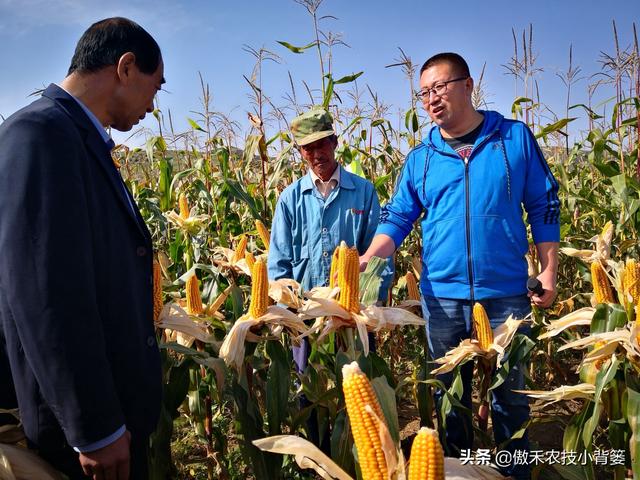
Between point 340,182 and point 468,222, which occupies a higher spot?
point 340,182

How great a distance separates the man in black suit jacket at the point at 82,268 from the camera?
148 centimetres

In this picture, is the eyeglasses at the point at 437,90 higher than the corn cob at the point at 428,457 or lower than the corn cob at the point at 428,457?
higher

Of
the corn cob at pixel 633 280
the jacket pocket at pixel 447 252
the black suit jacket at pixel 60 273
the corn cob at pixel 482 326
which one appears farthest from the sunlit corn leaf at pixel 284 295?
the corn cob at pixel 633 280

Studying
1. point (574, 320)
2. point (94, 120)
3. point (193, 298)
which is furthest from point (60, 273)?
point (574, 320)

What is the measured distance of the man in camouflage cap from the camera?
11.8 feet

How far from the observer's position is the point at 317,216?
3.63 m

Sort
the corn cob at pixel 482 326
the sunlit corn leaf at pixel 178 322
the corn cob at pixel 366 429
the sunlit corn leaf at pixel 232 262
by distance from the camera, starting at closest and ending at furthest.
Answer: the corn cob at pixel 366 429 → the sunlit corn leaf at pixel 178 322 → the corn cob at pixel 482 326 → the sunlit corn leaf at pixel 232 262

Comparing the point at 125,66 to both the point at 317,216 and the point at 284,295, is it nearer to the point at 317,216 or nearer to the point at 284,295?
the point at 284,295

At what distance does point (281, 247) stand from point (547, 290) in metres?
1.75

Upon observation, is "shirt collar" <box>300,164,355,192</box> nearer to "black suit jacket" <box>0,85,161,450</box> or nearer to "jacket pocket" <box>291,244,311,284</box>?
"jacket pocket" <box>291,244,311,284</box>

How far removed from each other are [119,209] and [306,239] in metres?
1.97

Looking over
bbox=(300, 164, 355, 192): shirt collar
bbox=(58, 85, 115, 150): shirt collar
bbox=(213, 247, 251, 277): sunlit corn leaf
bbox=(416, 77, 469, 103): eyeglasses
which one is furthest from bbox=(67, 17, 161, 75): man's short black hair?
bbox=(213, 247, 251, 277): sunlit corn leaf

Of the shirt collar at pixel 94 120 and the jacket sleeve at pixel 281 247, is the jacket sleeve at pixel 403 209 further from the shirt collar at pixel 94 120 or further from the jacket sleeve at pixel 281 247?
the shirt collar at pixel 94 120

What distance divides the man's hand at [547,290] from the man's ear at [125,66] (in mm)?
2376
